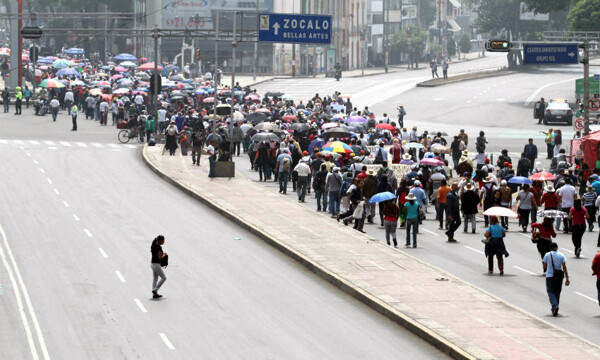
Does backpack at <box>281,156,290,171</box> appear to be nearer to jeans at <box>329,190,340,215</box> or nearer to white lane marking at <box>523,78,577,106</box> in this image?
jeans at <box>329,190,340,215</box>

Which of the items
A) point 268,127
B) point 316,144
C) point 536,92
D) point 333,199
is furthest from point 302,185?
point 536,92

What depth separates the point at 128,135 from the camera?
62156 mm

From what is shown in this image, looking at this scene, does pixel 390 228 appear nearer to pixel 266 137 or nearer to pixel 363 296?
pixel 363 296

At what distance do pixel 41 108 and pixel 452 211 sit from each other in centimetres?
4762

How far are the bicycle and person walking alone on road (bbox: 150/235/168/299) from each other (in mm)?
36421

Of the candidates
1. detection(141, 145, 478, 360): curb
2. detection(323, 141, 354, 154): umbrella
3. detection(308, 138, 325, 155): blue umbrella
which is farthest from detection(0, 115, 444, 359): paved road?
detection(308, 138, 325, 155): blue umbrella

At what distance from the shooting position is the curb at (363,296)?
838 inches

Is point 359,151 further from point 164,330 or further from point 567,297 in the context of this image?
point 164,330

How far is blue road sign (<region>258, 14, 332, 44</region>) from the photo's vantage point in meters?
60.8

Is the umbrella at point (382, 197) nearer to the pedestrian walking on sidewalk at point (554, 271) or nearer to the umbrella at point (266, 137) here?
the pedestrian walking on sidewalk at point (554, 271)

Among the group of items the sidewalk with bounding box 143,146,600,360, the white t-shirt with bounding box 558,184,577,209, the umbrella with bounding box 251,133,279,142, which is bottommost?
the sidewalk with bounding box 143,146,600,360

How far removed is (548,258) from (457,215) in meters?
Answer: 10.2

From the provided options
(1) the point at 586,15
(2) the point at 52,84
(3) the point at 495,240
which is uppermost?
(1) the point at 586,15

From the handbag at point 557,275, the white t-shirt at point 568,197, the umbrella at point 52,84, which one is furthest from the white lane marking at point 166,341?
the umbrella at point 52,84
